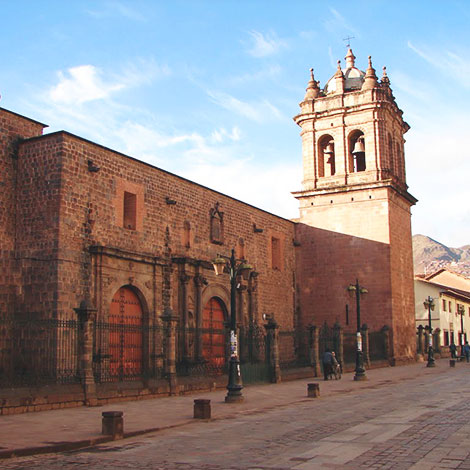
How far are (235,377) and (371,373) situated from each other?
11753 mm

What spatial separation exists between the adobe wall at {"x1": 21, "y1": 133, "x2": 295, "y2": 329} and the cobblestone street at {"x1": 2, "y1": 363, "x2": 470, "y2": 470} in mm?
7662

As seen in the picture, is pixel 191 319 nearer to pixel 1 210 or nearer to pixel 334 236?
pixel 1 210

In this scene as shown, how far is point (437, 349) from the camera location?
4253 centimetres

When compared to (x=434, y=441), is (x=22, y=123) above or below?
above

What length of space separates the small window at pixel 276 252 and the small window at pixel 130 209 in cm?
1041

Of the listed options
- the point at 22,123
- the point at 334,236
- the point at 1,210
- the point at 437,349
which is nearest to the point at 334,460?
the point at 1,210

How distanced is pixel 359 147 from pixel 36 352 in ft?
61.2

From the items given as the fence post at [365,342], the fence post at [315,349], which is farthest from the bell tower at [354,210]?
the fence post at [315,349]

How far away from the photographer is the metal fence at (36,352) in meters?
16.9

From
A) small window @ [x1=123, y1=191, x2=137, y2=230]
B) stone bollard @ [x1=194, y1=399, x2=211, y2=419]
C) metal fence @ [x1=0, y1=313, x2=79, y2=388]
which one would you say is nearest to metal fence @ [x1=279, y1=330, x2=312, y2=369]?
small window @ [x1=123, y1=191, x2=137, y2=230]

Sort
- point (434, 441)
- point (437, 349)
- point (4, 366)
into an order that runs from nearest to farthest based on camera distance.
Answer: point (434, 441)
point (4, 366)
point (437, 349)

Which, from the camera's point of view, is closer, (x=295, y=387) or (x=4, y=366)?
(x=4, y=366)

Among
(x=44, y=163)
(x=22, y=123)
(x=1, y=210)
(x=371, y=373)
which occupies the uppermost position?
(x=22, y=123)

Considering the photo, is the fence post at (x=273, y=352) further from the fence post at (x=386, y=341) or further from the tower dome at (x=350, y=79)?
the tower dome at (x=350, y=79)
